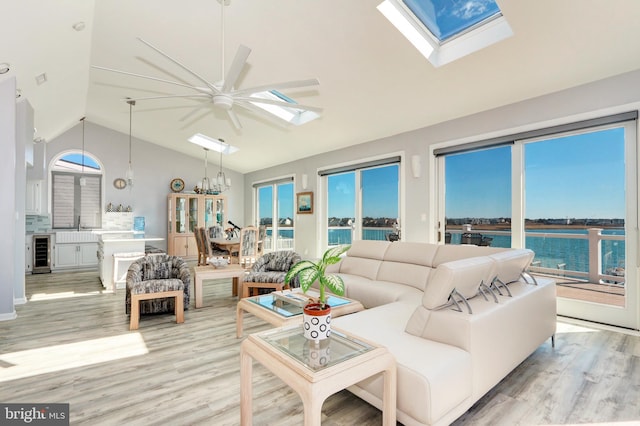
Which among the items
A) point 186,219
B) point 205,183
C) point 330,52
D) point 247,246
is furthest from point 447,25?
point 186,219

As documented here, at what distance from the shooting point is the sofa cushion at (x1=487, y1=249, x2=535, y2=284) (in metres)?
2.34

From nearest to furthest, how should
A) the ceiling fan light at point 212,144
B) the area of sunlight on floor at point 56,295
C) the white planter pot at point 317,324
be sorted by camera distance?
the white planter pot at point 317,324 → the area of sunlight on floor at point 56,295 → the ceiling fan light at point 212,144

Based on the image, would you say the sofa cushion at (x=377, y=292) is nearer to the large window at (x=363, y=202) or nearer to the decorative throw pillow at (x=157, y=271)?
the large window at (x=363, y=202)

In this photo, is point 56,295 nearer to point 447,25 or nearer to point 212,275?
point 212,275

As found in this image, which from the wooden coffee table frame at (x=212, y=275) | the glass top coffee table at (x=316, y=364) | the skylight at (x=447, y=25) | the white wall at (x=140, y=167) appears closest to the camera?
the glass top coffee table at (x=316, y=364)

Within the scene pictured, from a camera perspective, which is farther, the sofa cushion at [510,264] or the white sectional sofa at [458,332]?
the sofa cushion at [510,264]

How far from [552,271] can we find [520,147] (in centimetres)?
158

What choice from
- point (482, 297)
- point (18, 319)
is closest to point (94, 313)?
point (18, 319)

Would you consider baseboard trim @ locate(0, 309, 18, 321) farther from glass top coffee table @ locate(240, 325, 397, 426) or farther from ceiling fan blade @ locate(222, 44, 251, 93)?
glass top coffee table @ locate(240, 325, 397, 426)

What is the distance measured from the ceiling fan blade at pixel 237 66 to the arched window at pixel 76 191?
21.4ft

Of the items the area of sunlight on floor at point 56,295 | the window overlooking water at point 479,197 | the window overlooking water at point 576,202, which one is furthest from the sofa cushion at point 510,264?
the area of sunlight on floor at point 56,295

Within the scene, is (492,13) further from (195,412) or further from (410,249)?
(195,412)

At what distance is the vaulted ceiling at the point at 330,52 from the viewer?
110 inches

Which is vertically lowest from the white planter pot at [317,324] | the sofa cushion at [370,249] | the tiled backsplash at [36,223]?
the white planter pot at [317,324]
